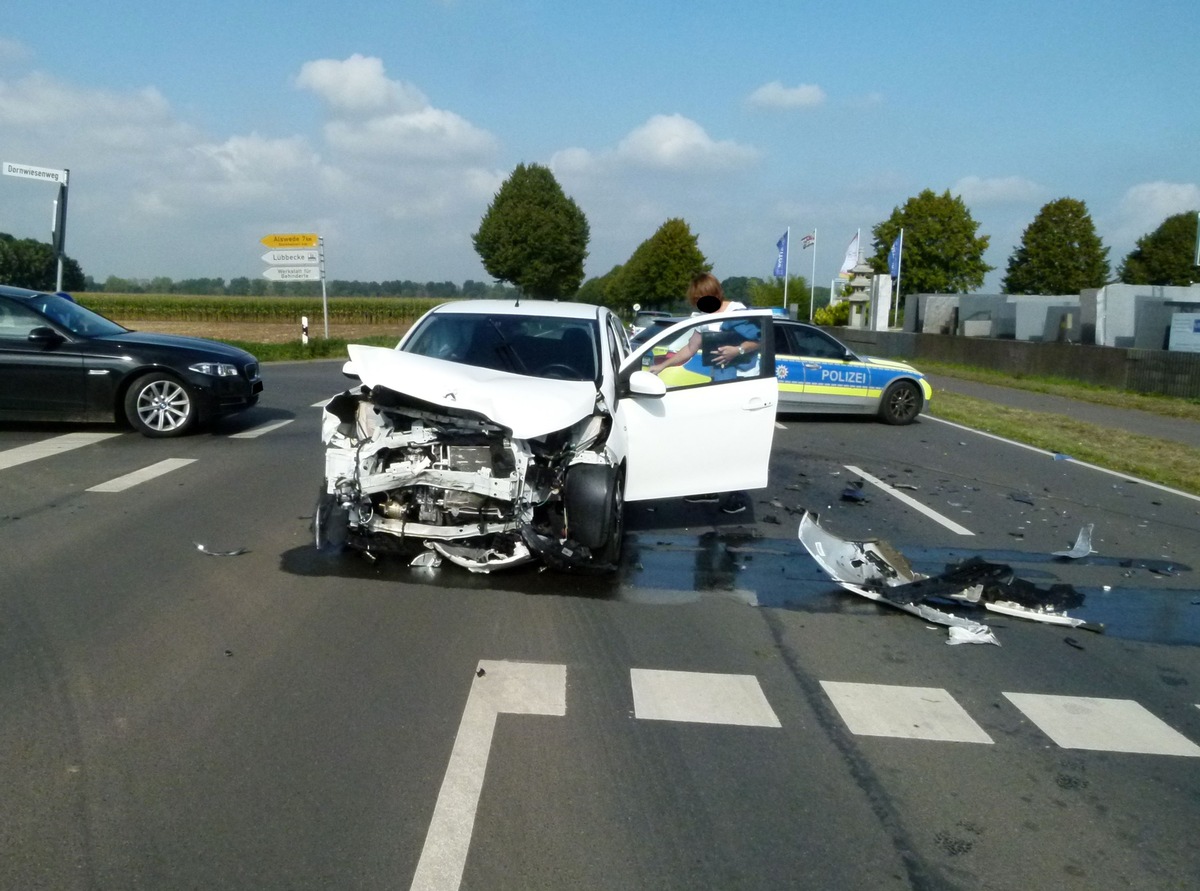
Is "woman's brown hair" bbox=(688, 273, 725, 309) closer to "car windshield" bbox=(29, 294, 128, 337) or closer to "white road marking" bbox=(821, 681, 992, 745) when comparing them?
"white road marking" bbox=(821, 681, 992, 745)

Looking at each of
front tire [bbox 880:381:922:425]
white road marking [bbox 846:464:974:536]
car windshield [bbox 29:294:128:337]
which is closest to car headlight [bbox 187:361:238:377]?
car windshield [bbox 29:294:128:337]

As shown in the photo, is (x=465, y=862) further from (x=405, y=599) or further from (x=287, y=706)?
(x=405, y=599)

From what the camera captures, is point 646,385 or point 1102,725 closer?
point 1102,725

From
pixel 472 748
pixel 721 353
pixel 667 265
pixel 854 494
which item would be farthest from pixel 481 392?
pixel 667 265

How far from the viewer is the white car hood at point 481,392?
6.32 metres

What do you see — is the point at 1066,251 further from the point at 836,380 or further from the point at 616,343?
the point at 616,343

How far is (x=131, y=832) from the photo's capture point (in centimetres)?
357

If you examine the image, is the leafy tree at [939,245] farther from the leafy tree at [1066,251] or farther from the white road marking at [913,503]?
the white road marking at [913,503]

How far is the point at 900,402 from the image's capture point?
1708 centimetres

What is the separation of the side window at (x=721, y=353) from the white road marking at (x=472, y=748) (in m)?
3.47

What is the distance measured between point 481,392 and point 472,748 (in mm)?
2629

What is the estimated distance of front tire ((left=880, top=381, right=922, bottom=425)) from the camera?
17.0m

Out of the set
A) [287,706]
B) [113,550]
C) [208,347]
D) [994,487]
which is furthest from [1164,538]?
[208,347]

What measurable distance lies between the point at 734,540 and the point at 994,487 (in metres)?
4.39
